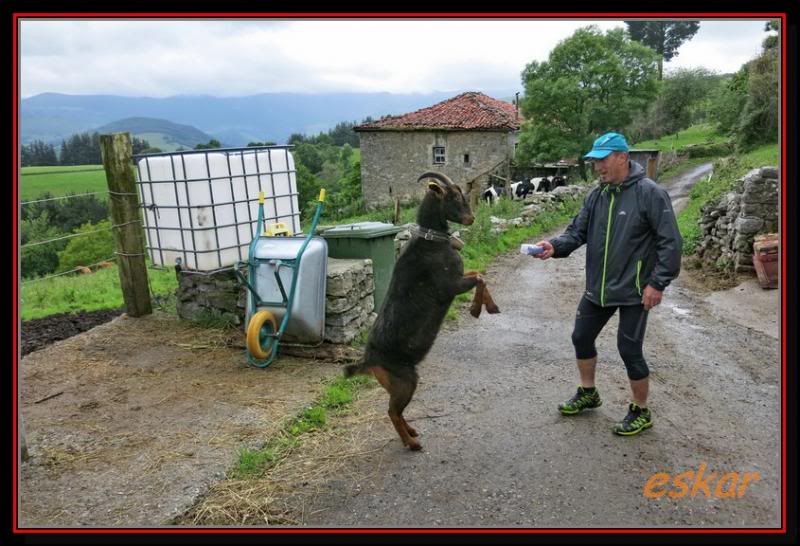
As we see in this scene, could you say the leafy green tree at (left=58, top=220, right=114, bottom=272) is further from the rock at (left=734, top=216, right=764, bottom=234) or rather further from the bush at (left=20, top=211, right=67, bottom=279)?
the rock at (left=734, top=216, right=764, bottom=234)

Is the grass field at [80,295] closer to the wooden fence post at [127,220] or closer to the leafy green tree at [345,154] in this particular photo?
the wooden fence post at [127,220]

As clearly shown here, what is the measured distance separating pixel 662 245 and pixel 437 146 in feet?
101

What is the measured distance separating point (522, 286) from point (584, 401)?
4.95 metres

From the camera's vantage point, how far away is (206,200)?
19.3 feet

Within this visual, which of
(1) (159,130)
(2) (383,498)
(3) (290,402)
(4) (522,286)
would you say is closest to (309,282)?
→ (3) (290,402)

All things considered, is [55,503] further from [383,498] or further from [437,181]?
[437,181]

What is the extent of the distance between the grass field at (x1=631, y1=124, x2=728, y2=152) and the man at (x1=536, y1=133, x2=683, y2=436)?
33444 millimetres

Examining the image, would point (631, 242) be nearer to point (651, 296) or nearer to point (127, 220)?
point (651, 296)

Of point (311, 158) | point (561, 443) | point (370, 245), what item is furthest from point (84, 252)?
point (311, 158)

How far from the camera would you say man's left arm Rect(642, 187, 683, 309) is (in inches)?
141

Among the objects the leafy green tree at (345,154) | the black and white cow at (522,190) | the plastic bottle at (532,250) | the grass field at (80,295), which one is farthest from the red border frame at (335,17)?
the leafy green tree at (345,154)

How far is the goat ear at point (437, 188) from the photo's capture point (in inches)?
147

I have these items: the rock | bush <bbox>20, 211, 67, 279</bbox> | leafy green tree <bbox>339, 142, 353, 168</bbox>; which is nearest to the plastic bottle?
the rock

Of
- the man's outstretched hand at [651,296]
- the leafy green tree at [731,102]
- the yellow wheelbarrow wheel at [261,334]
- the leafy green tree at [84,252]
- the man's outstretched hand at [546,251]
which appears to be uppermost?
the leafy green tree at [731,102]
